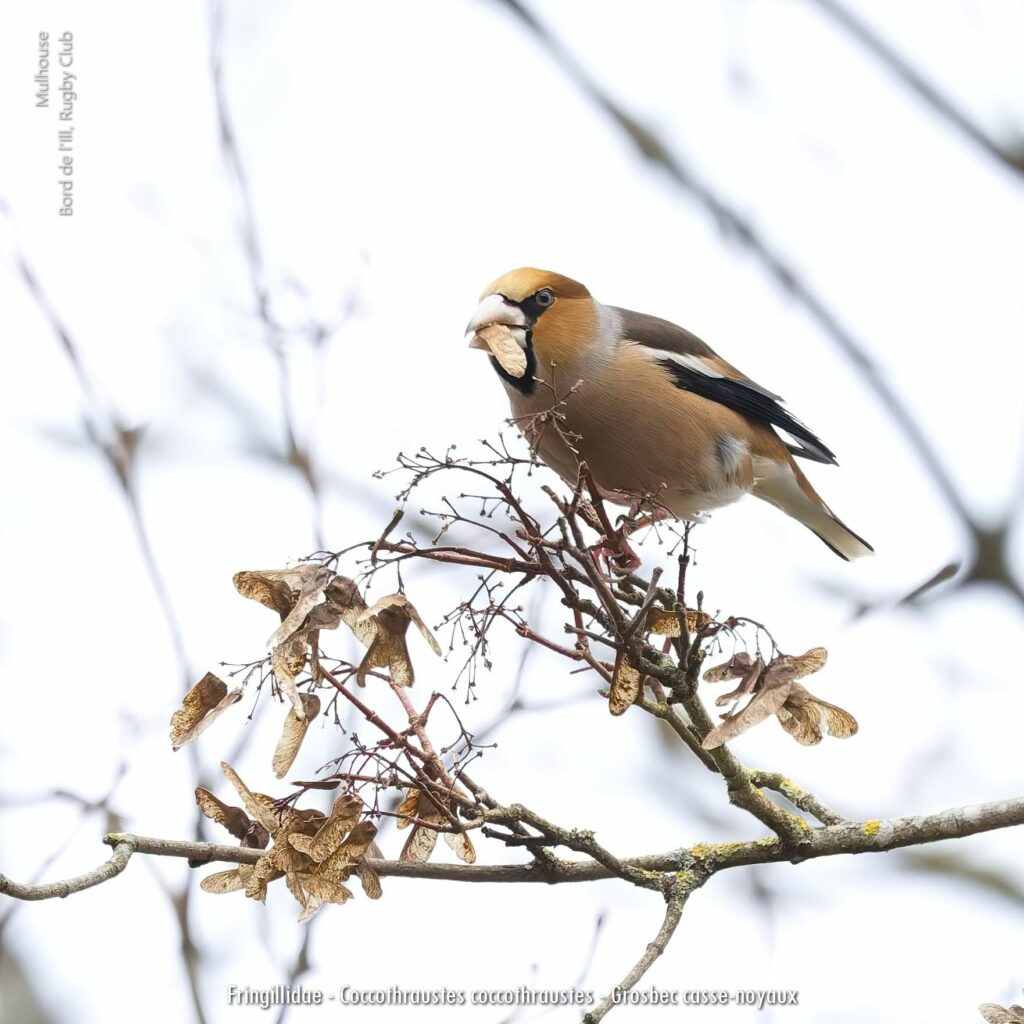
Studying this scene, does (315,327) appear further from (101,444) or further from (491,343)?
(491,343)

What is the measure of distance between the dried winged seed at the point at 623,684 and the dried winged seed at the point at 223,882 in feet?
2.20

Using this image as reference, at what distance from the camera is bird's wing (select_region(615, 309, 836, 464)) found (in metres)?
4.57

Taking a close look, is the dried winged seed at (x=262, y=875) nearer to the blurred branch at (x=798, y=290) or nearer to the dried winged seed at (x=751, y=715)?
the dried winged seed at (x=751, y=715)

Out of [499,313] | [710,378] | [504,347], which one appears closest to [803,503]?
[710,378]

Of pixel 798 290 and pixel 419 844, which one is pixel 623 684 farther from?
pixel 798 290

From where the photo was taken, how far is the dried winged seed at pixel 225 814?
6.59 feet

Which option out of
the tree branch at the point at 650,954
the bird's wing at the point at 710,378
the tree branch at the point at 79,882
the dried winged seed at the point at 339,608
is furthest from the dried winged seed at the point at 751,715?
the bird's wing at the point at 710,378

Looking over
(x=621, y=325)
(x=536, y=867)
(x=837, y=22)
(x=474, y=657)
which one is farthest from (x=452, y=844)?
(x=837, y=22)

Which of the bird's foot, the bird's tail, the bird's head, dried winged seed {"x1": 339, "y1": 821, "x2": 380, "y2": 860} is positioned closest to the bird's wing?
the bird's tail

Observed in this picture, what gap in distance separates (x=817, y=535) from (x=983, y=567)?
177 cm

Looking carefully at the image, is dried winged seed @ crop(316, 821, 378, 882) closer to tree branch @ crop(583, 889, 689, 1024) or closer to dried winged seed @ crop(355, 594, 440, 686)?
dried winged seed @ crop(355, 594, 440, 686)

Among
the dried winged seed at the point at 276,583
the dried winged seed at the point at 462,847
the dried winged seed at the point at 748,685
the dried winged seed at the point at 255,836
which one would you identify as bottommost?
the dried winged seed at the point at 462,847

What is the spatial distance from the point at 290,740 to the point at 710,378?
2909 millimetres

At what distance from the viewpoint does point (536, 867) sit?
2.06m
